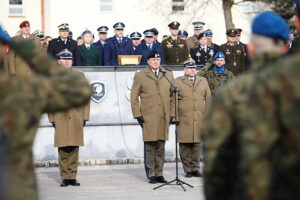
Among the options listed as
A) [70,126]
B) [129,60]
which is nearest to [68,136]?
[70,126]

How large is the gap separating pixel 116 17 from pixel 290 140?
3722 cm

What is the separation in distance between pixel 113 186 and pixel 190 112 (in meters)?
2.14

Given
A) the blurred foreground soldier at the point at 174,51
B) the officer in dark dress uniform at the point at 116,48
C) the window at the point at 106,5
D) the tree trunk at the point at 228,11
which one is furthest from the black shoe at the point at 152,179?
the window at the point at 106,5

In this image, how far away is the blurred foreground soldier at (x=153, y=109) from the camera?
14250 mm

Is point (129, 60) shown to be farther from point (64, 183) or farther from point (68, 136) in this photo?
point (64, 183)

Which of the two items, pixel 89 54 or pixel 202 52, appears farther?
pixel 202 52

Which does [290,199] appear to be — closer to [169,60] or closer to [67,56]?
[67,56]

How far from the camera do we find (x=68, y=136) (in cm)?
1395

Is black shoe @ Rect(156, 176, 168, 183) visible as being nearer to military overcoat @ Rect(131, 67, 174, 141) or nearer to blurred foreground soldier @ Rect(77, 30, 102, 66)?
military overcoat @ Rect(131, 67, 174, 141)

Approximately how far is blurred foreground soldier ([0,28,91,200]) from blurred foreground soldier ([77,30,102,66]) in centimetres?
1333

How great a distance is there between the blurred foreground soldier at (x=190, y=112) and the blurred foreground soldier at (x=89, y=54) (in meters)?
3.88

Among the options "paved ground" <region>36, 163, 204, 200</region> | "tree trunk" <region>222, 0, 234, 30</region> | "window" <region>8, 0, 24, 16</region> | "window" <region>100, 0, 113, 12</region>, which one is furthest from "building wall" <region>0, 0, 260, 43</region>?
"paved ground" <region>36, 163, 204, 200</region>

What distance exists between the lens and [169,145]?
17.7 metres

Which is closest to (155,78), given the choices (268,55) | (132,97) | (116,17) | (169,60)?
(132,97)
